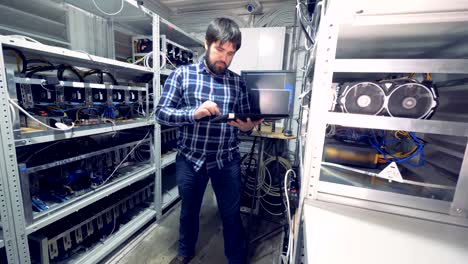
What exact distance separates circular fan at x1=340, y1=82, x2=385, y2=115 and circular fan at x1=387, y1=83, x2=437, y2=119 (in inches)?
1.3

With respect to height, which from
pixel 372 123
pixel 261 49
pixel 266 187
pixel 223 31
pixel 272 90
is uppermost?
pixel 261 49

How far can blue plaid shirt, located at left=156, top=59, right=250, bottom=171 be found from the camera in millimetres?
1118

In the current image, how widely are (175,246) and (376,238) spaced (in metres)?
1.46

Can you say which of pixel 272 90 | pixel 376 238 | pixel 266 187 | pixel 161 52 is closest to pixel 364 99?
pixel 376 238

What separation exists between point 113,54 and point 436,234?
8.27ft

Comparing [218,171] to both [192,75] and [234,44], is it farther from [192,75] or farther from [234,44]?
[234,44]

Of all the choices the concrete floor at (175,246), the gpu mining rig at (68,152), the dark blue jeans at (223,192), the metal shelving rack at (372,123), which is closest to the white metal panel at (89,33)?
the gpu mining rig at (68,152)

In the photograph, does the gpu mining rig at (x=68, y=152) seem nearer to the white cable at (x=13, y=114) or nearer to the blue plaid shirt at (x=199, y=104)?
the white cable at (x=13, y=114)

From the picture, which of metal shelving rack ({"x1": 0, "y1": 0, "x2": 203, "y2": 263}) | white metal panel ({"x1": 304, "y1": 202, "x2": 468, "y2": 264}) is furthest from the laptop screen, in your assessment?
white metal panel ({"x1": 304, "y1": 202, "x2": 468, "y2": 264})

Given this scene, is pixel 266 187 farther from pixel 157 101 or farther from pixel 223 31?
pixel 223 31

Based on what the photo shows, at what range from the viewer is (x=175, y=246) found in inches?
60.3

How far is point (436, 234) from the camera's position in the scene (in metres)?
0.55

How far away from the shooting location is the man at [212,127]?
1.06 meters

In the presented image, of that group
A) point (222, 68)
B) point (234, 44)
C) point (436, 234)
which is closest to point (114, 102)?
point (222, 68)
